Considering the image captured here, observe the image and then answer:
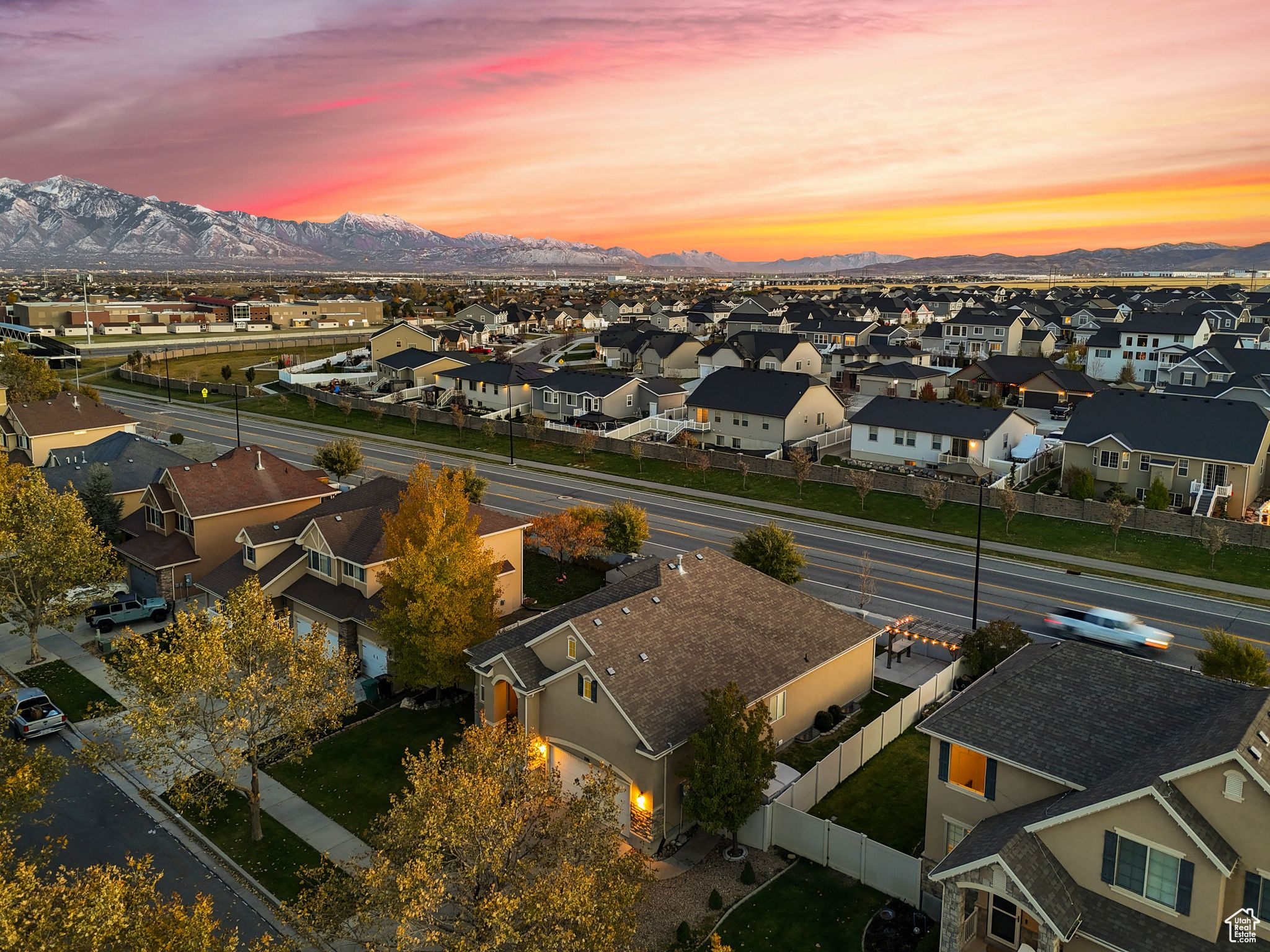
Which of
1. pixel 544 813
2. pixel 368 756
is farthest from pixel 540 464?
pixel 544 813

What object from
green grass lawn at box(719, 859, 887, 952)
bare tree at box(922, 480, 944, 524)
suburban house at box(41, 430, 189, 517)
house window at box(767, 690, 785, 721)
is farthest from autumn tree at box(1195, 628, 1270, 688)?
suburban house at box(41, 430, 189, 517)

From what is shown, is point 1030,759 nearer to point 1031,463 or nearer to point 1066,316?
point 1031,463

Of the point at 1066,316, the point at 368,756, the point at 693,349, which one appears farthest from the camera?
the point at 1066,316

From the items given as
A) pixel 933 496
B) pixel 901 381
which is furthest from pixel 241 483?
pixel 901 381

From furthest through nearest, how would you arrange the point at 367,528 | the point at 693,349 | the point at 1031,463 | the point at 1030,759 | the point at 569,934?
the point at 693,349, the point at 1031,463, the point at 367,528, the point at 1030,759, the point at 569,934

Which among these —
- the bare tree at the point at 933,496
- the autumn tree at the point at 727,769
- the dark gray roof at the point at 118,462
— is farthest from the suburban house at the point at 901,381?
the autumn tree at the point at 727,769

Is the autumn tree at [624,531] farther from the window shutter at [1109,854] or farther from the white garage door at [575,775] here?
the window shutter at [1109,854]

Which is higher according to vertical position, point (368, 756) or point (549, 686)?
point (549, 686)

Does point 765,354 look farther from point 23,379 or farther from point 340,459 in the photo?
point 23,379
